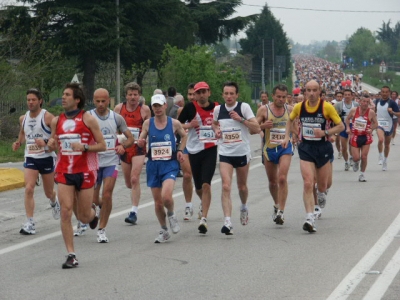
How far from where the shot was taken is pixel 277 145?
13.5m

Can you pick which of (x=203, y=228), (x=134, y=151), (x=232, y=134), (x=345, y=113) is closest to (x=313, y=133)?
(x=232, y=134)

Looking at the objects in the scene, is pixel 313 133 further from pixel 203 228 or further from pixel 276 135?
pixel 203 228

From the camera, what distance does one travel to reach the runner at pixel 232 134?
40.6ft

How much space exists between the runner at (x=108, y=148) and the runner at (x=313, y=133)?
90.3 inches

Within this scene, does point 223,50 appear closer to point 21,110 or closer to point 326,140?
point 21,110

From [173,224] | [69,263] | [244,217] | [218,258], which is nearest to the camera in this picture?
[69,263]

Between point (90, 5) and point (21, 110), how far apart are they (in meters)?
13.6

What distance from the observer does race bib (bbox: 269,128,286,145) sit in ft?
44.2

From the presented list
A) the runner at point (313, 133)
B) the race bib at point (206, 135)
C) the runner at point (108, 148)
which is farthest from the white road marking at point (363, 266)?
the runner at point (108, 148)

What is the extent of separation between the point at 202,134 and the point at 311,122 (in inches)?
55.2

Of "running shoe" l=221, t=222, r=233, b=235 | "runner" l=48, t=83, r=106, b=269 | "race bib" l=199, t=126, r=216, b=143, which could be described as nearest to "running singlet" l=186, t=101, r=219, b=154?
"race bib" l=199, t=126, r=216, b=143

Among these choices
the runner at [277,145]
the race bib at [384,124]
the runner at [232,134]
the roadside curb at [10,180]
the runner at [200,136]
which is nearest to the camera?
the runner at [232,134]

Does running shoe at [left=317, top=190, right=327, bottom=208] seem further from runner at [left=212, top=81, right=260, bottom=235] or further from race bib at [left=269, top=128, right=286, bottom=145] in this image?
runner at [left=212, top=81, right=260, bottom=235]

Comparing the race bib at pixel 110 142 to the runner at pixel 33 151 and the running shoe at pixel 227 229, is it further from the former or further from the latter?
the running shoe at pixel 227 229
